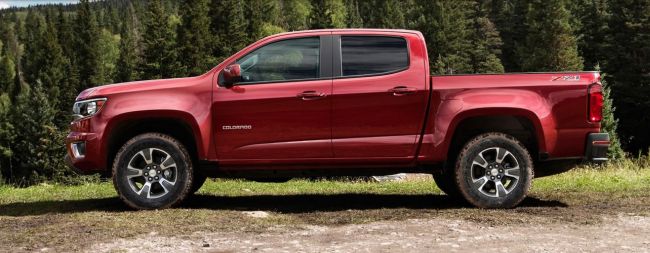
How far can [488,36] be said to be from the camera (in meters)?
69.1

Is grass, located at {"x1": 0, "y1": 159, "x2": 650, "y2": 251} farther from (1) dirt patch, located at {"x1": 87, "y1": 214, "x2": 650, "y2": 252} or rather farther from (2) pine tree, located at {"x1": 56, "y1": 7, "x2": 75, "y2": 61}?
(2) pine tree, located at {"x1": 56, "y1": 7, "x2": 75, "y2": 61}

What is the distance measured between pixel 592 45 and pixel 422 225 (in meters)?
55.7

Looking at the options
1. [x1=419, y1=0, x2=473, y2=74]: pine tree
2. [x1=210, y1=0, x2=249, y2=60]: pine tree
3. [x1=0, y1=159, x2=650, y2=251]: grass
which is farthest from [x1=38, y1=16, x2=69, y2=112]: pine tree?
[x1=0, y1=159, x2=650, y2=251]: grass

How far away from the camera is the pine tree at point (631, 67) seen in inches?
1791

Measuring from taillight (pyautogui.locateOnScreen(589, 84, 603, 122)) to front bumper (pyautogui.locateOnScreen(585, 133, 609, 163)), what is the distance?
0.60ft

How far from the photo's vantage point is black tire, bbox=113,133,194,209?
6.93 m

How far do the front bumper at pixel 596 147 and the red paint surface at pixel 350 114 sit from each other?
0.07m

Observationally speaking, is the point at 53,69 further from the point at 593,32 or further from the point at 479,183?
the point at 479,183

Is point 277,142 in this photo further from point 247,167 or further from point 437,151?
point 437,151

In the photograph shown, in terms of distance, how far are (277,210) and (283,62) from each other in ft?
5.34

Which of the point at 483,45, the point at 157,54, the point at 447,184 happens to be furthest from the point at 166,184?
the point at 483,45

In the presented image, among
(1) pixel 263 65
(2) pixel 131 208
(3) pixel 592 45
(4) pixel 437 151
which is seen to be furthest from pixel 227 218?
(3) pixel 592 45

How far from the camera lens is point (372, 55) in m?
7.12

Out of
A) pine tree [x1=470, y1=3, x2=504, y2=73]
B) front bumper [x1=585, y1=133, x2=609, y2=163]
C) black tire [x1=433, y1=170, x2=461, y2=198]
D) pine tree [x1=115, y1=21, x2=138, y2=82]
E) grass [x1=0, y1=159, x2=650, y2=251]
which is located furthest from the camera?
pine tree [x1=115, y1=21, x2=138, y2=82]
